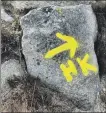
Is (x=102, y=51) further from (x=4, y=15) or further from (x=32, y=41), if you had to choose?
(x=4, y=15)

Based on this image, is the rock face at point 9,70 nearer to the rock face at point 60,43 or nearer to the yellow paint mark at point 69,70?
the rock face at point 60,43

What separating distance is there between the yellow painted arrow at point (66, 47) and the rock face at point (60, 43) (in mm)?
30

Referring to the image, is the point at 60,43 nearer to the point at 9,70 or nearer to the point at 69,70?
the point at 69,70

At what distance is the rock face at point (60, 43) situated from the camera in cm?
375

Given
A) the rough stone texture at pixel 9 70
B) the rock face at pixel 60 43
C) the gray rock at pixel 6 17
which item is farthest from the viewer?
the gray rock at pixel 6 17

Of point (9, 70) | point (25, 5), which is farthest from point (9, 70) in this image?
point (25, 5)

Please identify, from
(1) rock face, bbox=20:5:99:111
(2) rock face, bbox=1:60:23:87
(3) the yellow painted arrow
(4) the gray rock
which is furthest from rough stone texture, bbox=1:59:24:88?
(4) the gray rock

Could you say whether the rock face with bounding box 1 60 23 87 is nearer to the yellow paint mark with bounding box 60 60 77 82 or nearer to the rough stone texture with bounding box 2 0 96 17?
the yellow paint mark with bounding box 60 60 77 82

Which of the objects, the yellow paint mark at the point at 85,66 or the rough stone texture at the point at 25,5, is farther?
the rough stone texture at the point at 25,5

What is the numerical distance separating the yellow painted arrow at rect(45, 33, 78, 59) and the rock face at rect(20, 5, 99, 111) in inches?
1.2

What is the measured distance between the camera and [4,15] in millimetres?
4312

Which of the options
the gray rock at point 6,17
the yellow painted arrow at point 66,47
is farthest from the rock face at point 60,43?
the gray rock at point 6,17

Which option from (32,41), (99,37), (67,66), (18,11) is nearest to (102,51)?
(99,37)

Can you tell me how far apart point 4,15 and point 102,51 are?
3.50 ft
